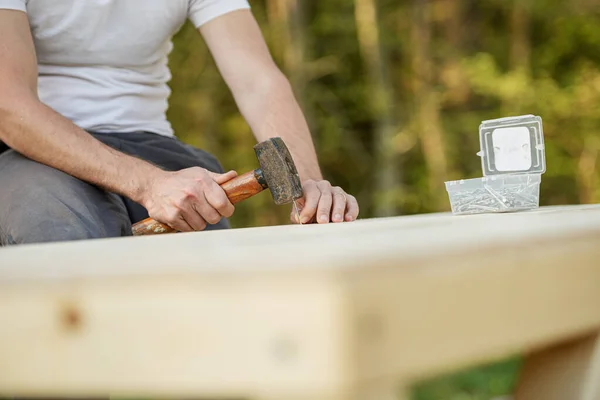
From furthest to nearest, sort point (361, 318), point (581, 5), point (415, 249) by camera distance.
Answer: point (581, 5) → point (415, 249) → point (361, 318)

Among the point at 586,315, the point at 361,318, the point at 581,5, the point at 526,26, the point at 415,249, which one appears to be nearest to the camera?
the point at 361,318

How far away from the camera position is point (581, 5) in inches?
262

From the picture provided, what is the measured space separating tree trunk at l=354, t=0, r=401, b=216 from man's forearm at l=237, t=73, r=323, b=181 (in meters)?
4.62

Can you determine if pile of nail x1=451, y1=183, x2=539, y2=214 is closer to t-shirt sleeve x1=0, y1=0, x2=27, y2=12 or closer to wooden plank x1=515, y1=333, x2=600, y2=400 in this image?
wooden plank x1=515, y1=333, x2=600, y2=400

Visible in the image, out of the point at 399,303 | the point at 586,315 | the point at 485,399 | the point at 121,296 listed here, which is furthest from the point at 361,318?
the point at 485,399

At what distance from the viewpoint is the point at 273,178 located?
1.58 meters

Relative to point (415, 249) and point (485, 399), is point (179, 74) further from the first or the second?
point (415, 249)

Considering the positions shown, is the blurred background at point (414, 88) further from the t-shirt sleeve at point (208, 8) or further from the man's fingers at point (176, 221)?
the man's fingers at point (176, 221)

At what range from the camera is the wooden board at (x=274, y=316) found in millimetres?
480

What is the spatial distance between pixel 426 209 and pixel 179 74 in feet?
7.91

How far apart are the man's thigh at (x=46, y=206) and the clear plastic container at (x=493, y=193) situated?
0.70 m

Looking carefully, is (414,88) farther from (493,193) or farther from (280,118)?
(493,193)

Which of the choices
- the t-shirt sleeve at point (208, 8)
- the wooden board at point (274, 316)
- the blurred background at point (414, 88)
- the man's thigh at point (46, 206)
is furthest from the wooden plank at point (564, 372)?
the blurred background at point (414, 88)

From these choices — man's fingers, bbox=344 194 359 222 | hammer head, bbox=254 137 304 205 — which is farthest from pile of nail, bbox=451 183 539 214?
hammer head, bbox=254 137 304 205
